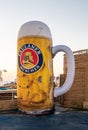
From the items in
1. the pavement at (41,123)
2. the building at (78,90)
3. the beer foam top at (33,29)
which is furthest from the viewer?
the building at (78,90)

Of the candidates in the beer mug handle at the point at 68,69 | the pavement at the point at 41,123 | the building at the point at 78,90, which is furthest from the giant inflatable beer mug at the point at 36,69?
the building at the point at 78,90

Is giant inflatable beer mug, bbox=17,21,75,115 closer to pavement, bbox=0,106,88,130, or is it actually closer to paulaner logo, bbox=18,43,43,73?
paulaner logo, bbox=18,43,43,73

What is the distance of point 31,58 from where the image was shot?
4.62 m

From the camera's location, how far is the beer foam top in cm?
478

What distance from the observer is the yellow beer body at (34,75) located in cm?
459

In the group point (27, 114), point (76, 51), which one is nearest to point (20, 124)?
point (27, 114)

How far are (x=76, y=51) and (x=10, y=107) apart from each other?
14.3 feet

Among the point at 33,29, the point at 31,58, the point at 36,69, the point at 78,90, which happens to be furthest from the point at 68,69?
the point at 78,90

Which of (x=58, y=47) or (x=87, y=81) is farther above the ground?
(x=58, y=47)

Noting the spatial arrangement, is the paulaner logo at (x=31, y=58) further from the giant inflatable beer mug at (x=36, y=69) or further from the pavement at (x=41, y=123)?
the pavement at (x=41, y=123)

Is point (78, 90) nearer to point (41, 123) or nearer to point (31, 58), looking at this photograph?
point (31, 58)

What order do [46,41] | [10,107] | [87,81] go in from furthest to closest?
1. [87,81]
2. [10,107]
3. [46,41]

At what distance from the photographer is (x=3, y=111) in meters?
5.01

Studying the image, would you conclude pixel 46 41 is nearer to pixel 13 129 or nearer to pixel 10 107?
pixel 10 107
